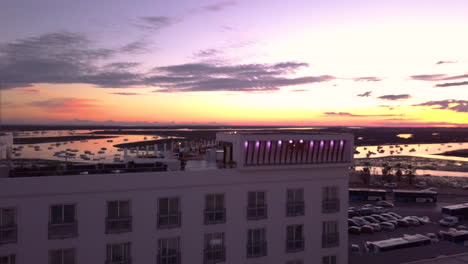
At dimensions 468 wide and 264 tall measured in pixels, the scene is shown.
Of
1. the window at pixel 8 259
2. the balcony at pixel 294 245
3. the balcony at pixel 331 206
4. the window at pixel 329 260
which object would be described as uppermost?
the balcony at pixel 331 206

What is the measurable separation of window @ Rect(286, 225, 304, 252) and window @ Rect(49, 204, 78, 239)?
12.0 meters

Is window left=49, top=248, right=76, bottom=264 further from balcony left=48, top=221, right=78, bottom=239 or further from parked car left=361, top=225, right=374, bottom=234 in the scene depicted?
parked car left=361, top=225, right=374, bottom=234

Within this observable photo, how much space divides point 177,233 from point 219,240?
252 cm

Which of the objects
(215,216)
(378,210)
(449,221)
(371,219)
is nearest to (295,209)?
(215,216)

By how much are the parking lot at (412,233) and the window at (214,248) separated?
1535 centimetres

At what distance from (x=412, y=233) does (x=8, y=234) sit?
154 feet

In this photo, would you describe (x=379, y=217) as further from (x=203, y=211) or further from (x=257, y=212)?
(x=203, y=211)

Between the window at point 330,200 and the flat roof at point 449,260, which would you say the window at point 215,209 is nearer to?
the window at point 330,200

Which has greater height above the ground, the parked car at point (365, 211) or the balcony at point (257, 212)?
the balcony at point (257, 212)

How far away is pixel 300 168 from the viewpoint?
2411cm

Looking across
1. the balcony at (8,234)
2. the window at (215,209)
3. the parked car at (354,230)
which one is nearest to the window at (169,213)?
the window at (215,209)

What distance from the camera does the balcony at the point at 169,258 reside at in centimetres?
2069

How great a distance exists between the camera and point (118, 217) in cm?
1988

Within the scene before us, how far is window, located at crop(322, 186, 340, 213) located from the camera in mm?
24959
